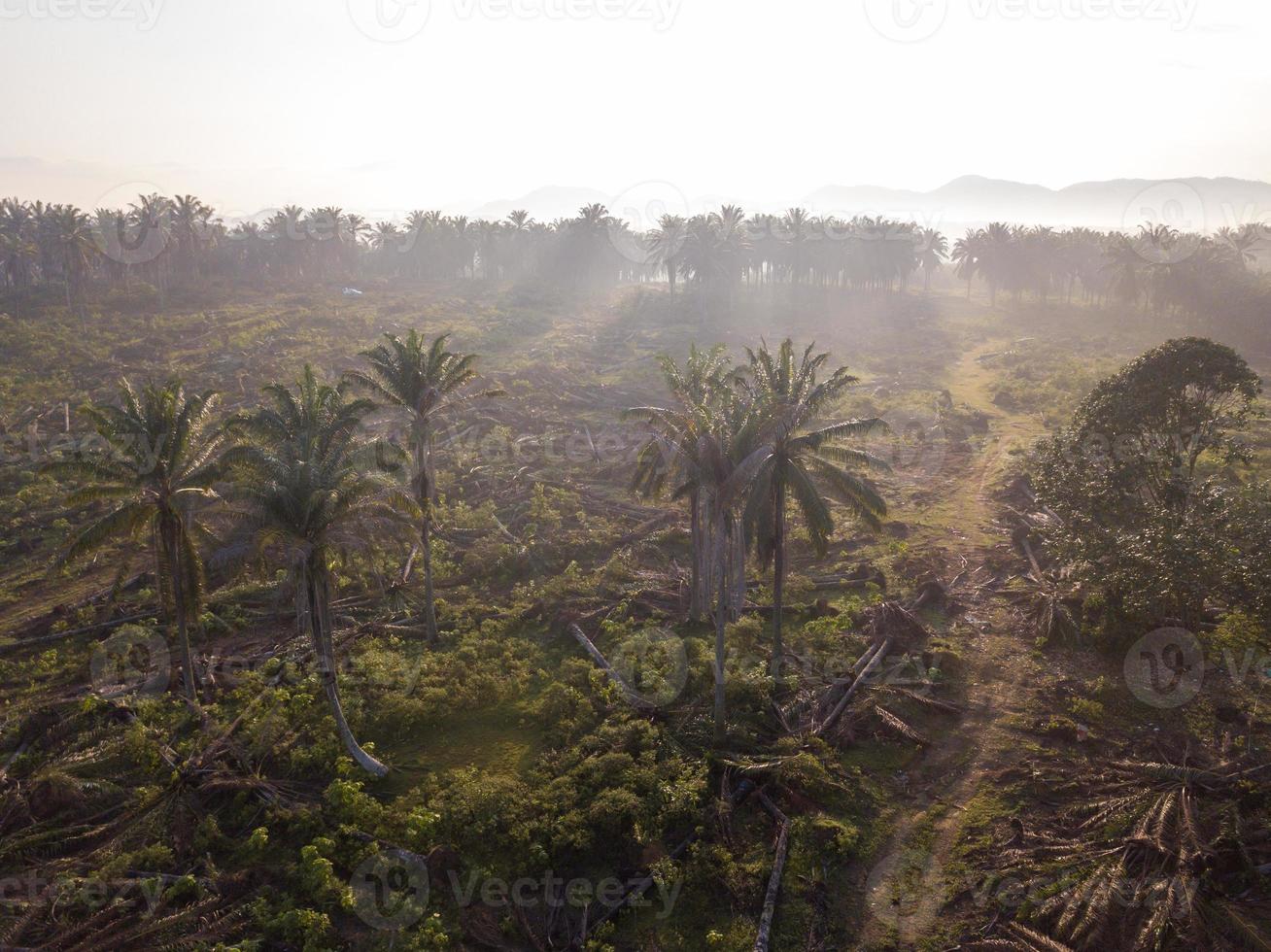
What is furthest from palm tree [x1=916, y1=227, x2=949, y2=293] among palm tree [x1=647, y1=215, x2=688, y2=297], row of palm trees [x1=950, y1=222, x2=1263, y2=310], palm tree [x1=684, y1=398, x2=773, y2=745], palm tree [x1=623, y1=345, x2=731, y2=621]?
palm tree [x1=684, y1=398, x2=773, y2=745]

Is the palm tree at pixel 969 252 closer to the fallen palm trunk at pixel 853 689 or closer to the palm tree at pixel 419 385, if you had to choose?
the fallen palm trunk at pixel 853 689
